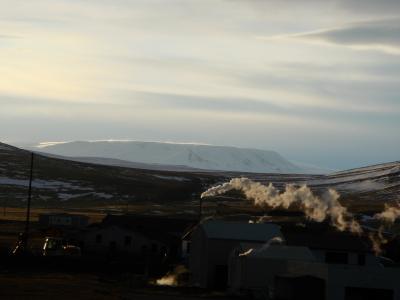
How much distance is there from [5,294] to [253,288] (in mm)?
20405

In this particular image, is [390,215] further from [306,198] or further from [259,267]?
[259,267]

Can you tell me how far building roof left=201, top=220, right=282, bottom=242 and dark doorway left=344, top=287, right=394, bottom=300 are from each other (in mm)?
16707

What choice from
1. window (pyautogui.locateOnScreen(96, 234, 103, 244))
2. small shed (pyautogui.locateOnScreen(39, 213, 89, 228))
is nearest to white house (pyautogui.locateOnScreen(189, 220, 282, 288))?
window (pyautogui.locateOnScreen(96, 234, 103, 244))

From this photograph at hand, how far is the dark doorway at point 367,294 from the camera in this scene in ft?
201

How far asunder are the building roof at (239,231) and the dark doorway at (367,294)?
16.7 meters

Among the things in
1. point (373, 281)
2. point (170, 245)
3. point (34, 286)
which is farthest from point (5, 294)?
point (170, 245)

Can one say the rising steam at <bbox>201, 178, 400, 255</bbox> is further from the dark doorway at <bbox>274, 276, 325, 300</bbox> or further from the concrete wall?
the concrete wall

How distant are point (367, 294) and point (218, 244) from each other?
18466 millimetres

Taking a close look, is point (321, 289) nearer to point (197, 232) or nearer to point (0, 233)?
point (197, 232)

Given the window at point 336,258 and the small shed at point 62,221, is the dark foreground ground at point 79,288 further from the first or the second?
the small shed at point 62,221

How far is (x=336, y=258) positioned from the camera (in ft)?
252

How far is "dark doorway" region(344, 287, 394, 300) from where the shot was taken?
61281 millimetres

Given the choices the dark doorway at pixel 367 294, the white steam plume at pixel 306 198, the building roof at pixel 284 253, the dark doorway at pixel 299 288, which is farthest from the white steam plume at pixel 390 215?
the dark doorway at pixel 367 294

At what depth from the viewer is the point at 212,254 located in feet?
252
